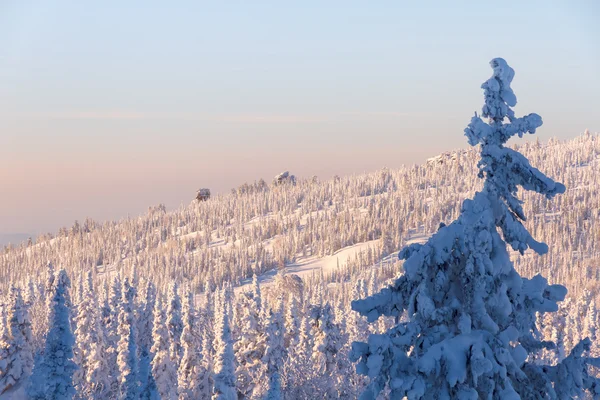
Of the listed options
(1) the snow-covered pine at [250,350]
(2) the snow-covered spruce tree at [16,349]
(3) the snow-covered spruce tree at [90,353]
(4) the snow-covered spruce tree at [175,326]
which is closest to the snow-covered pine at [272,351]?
(1) the snow-covered pine at [250,350]

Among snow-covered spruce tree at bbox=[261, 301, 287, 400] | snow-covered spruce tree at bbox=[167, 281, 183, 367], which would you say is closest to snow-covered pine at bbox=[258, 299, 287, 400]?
snow-covered spruce tree at bbox=[261, 301, 287, 400]

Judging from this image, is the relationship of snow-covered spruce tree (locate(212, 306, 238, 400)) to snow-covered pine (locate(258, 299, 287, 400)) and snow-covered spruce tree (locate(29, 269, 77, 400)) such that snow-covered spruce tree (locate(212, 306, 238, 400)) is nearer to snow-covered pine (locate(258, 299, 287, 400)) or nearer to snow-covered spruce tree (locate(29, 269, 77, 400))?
snow-covered pine (locate(258, 299, 287, 400))

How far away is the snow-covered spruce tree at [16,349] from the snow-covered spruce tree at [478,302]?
4874 cm

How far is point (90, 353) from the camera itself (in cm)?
5547

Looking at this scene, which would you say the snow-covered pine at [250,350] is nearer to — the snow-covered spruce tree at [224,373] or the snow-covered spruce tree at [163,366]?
the snow-covered spruce tree at [163,366]

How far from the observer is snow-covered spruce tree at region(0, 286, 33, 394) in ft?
170

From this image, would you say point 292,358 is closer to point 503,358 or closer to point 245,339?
point 245,339

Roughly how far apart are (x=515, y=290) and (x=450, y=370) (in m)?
2.09

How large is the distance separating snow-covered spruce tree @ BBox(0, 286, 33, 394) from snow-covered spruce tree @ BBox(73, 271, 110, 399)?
3.88 metres

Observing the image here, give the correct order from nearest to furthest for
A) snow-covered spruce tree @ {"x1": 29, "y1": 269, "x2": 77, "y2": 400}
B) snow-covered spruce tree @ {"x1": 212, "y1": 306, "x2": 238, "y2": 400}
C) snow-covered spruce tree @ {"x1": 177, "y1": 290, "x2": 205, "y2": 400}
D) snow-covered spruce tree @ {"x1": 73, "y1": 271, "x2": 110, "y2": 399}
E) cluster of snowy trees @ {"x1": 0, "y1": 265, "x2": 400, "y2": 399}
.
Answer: snow-covered spruce tree @ {"x1": 29, "y1": 269, "x2": 77, "y2": 400}, snow-covered spruce tree @ {"x1": 212, "y1": 306, "x2": 238, "y2": 400}, cluster of snowy trees @ {"x1": 0, "y1": 265, "x2": 400, "y2": 399}, snow-covered spruce tree @ {"x1": 177, "y1": 290, "x2": 205, "y2": 400}, snow-covered spruce tree @ {"x1": 73, "y1": 271, "x2": 110, "y2": 399}

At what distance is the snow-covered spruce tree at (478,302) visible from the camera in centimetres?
956

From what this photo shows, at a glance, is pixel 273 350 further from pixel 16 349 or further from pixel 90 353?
pixel 16 349

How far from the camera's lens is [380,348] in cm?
969

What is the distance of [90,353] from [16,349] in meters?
5.70
